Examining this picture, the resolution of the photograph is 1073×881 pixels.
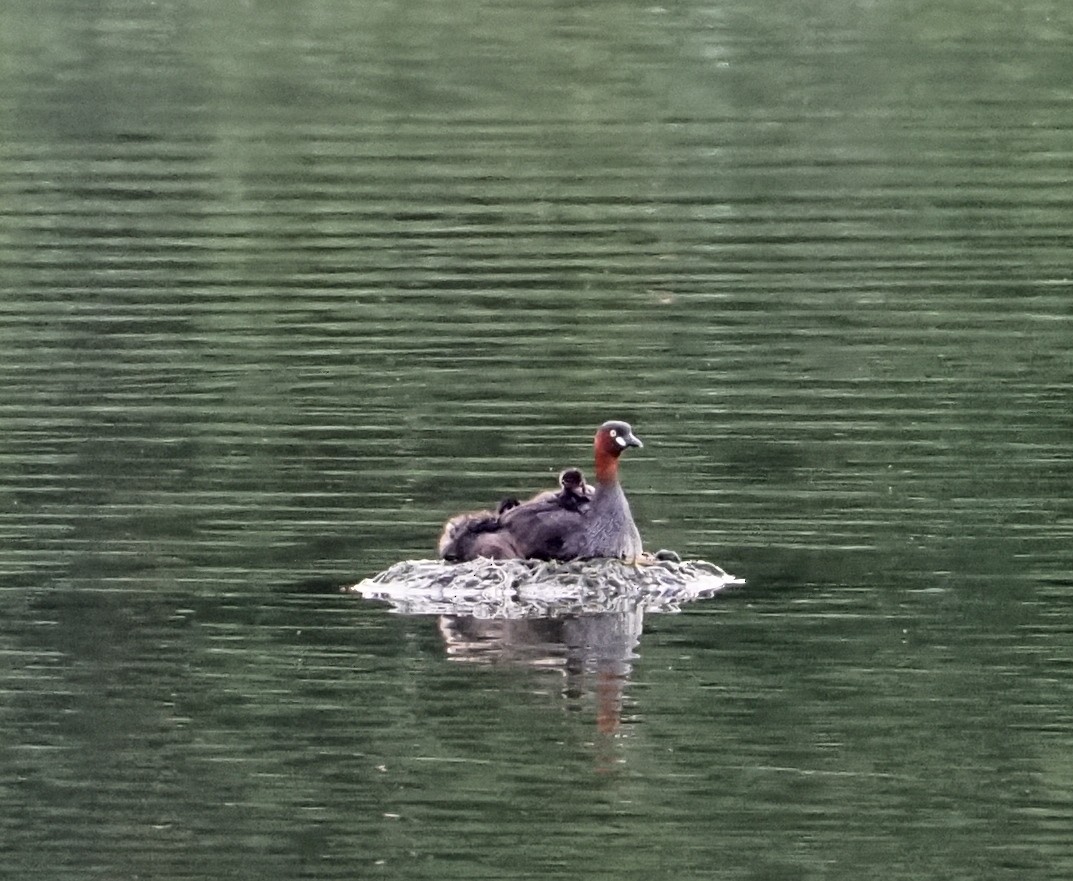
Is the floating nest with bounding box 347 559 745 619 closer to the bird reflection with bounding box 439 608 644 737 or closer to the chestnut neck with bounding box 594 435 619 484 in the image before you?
the bird reflection with bounding box 439 608 644 737

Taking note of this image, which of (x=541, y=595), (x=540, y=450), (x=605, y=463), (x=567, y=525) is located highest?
(x=605, y=463)

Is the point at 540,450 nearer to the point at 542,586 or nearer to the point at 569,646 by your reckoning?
the point at 542,586

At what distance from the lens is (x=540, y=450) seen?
2078 centimetres

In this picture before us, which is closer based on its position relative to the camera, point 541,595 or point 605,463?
point 541,595

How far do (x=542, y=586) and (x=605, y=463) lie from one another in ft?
Answer: 2.70

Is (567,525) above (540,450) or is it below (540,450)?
above

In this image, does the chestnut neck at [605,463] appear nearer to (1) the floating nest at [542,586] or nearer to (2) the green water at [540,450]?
(1) the floating nest at [542,586]

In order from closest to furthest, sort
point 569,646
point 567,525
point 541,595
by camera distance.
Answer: point 569,646 → point 541,595 → point 567,525

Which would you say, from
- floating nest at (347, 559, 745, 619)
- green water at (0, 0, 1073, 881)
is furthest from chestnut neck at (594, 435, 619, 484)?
green water at (0, 0, 1073, 881)

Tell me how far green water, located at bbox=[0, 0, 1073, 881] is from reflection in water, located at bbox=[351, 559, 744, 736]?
21 centimetres

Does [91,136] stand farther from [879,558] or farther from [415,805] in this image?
[415,805]

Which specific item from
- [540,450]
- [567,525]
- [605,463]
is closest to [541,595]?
[567,525]

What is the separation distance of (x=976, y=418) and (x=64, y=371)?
23.1 feet

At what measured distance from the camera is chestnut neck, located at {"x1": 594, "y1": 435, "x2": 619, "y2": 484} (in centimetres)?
1798
